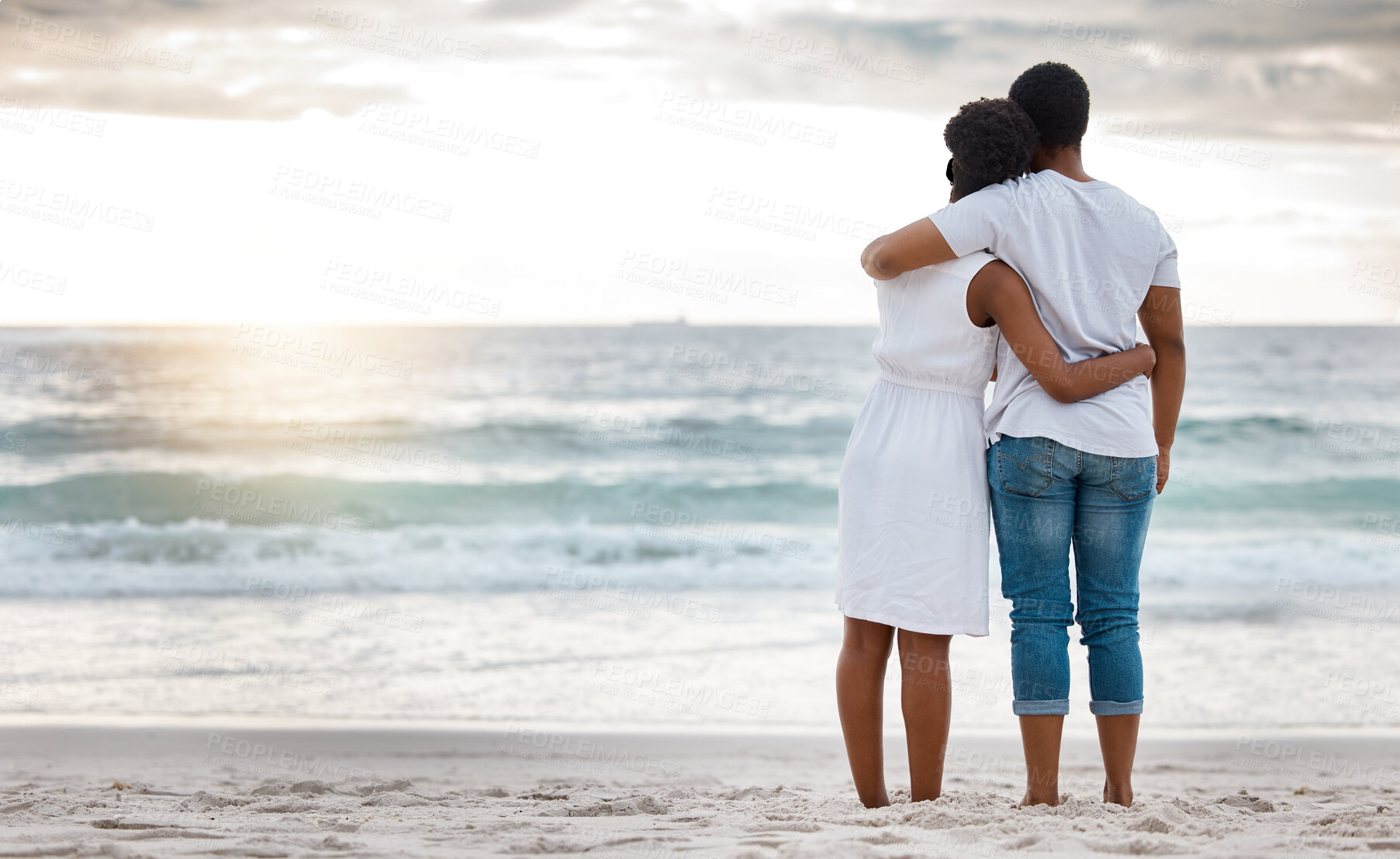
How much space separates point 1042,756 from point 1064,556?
479 millimetres

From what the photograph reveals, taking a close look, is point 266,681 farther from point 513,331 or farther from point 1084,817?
point 513,331

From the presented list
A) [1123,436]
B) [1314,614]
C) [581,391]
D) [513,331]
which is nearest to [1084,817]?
[1123,436]

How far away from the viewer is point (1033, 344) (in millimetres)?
2094

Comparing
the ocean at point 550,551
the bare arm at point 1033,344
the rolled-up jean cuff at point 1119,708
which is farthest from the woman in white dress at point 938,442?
the ocean at point 550,551

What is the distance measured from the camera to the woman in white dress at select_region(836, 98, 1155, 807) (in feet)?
6.98

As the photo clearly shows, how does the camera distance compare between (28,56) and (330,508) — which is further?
(330,508)

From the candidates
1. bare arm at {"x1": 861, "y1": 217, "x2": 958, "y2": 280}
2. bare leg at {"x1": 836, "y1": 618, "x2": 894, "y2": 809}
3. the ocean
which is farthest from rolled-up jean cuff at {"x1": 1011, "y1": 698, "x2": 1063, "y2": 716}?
the ocean

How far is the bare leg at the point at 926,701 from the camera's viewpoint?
2260 mm

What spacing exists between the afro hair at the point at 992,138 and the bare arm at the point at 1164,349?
46cm

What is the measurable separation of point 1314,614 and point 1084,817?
5.52m

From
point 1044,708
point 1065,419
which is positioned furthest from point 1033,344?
point 1044,708

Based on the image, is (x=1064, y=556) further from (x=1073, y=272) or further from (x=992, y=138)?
(x=992, y=138)

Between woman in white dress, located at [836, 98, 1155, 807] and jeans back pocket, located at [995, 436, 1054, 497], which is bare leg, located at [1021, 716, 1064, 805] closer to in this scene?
woman in white dress, located at [836, 98, 1155, 807]

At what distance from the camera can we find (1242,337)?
32625 mm
